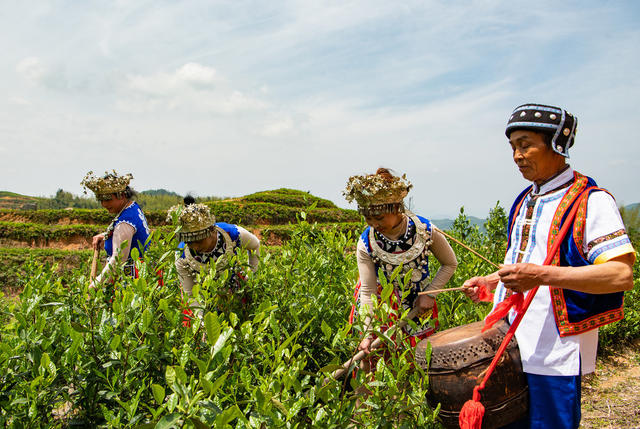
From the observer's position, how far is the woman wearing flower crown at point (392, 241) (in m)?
2.67

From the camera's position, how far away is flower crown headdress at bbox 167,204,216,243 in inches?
127

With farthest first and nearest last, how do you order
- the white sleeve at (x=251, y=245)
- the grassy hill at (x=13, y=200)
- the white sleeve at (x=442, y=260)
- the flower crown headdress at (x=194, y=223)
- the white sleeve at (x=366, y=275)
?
the grassy hill at (x=13, y=200), the white sleeve at (x=251, y=245), the flower crown headdress at (x=194, y=223), the white sleeve at (x=442, y=260), the white sleeve at (x=366, y=275)

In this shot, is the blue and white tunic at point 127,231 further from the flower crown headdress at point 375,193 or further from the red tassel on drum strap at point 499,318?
the red tassel on drum strap at point 499,318

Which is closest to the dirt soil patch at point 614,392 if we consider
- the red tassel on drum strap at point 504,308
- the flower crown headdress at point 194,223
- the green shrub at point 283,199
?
the red tassel on drum strap at point 504,308

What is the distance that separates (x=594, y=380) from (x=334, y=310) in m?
3.51

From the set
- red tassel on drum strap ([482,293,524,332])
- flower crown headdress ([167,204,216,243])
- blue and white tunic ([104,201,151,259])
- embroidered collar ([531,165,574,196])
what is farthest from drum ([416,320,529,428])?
blue and white tunic ([104,201,151,259])

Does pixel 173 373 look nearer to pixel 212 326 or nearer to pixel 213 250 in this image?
pixel 212 326

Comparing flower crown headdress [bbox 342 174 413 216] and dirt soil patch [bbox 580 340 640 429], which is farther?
dirt soil patch [bbox 580 340 640 429]

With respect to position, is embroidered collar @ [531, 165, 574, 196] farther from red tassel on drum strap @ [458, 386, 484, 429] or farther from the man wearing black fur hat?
red tassel on drum strap @ [458, 386, 484, 429]

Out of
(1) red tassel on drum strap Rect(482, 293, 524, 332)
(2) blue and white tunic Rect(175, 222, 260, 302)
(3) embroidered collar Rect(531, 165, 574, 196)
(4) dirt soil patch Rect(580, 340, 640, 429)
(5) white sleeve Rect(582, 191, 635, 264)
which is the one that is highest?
(3) embroidered collar Rect(531, 165, 574, 196)

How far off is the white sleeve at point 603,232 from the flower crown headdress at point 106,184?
3729mm

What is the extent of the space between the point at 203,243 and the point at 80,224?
19022 mm

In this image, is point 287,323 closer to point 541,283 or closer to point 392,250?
point 392,250


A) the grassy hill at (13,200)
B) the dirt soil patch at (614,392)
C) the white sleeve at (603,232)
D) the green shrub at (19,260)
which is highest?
the grassy hill at (13,200)
